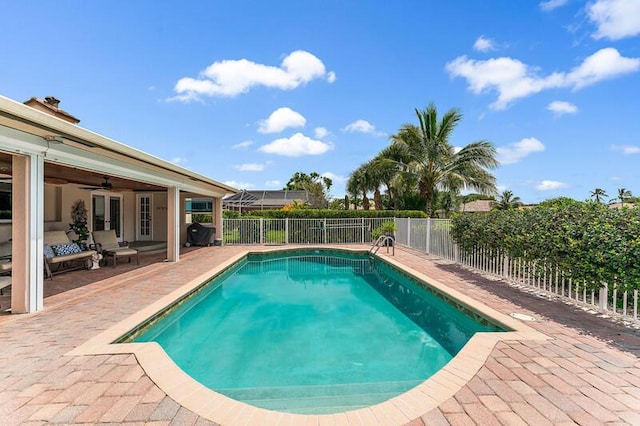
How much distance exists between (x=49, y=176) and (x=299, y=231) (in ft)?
34.8

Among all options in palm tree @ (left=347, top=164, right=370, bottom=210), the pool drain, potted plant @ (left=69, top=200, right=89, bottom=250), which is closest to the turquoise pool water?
the pool drain

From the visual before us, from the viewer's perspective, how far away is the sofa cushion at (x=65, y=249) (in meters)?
7.81

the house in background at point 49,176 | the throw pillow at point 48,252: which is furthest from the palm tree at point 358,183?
the throw pillow at point 48,252

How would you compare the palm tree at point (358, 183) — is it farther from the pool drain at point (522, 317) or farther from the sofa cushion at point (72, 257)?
the pool drain at point (522, 317)

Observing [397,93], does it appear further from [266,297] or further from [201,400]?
[201,400]

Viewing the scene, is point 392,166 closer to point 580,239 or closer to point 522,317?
point 580,239

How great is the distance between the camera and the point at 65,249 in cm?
800

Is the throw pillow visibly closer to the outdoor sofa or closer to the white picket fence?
the outdoor sofa

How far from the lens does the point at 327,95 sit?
619 inches

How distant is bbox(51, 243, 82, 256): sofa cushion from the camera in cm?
781

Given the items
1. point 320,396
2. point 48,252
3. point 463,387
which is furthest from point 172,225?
point 463,387

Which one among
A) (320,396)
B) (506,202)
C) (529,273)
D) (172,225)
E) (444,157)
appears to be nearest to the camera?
(320,396)

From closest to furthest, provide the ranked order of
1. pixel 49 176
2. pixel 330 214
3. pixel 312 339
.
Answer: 1. pixel 312 339
2. pixel 49 176
3. pixel 330 214

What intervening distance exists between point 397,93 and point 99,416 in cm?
1588
